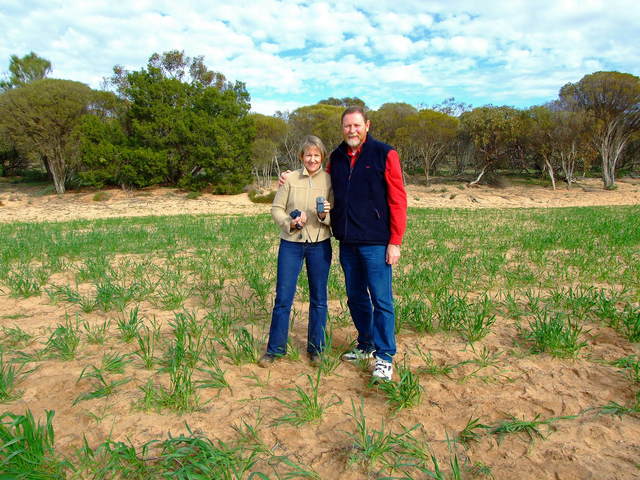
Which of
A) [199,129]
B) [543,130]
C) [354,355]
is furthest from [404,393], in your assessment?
[543,130]

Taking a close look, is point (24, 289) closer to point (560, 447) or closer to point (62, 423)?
point (62, 423)

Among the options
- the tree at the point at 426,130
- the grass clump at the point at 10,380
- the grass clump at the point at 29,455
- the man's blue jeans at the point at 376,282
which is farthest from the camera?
the tree at the point at 426,130

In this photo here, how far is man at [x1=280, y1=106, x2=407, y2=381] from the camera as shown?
2957mm

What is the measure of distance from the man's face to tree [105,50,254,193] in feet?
87.0

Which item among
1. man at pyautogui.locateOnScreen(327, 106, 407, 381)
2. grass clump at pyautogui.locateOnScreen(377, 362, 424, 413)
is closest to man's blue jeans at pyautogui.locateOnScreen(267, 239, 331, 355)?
man at pyautogui.locateOnScreen(327, 106, 407, 381)

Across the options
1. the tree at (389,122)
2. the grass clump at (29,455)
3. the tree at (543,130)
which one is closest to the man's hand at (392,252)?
the grass clump at (29,455)

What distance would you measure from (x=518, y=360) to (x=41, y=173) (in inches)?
1828

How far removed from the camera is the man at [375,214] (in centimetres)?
296

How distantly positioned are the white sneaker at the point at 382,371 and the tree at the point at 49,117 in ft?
102

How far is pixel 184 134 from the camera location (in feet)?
91.7

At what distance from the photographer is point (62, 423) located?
2.51 meters

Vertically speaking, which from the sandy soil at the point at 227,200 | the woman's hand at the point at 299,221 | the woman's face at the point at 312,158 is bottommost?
the sandy soil at the point at 227,200

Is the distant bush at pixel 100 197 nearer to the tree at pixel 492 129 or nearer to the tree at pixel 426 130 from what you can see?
the tree at pixel 426 130

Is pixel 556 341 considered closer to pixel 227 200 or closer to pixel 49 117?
pixel 227 200
